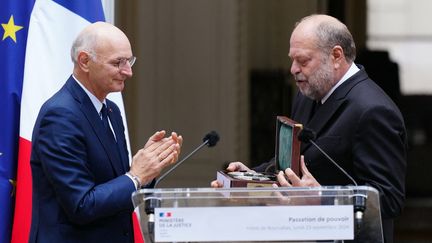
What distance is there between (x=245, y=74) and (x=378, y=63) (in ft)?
2.63

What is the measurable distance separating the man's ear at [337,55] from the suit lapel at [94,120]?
774 millimetres

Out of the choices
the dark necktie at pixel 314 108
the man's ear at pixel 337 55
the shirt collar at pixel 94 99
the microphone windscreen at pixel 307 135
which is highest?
the man's ear at pixel 337 55

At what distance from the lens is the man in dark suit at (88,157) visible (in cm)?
289

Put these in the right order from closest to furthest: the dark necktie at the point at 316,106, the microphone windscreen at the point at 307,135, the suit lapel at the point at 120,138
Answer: the microphone windscreen at the point at 307,135 < the suit lapel at the point at 120,138 < the dark necktie at the point at 316,106

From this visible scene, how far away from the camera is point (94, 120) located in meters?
3.03

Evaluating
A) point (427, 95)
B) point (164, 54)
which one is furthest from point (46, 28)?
point (427, 95)

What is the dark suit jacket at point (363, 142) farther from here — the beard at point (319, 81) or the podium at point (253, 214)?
the podium at point (253, 214)

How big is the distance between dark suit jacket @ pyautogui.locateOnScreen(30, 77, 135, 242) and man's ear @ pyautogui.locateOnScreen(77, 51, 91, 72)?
0.19 ft

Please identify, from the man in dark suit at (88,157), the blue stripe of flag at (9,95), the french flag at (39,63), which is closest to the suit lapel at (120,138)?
the man in dark suit at (88,157)

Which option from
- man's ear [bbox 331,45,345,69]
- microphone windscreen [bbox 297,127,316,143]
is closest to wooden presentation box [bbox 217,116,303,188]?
microphone windscreen [bbox 297,127,316,143]

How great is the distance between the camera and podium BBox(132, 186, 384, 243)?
2.54m

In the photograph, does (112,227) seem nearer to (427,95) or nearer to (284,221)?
(284,221)

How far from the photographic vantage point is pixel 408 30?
554 cm

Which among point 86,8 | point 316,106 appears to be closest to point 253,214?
point 316,106
